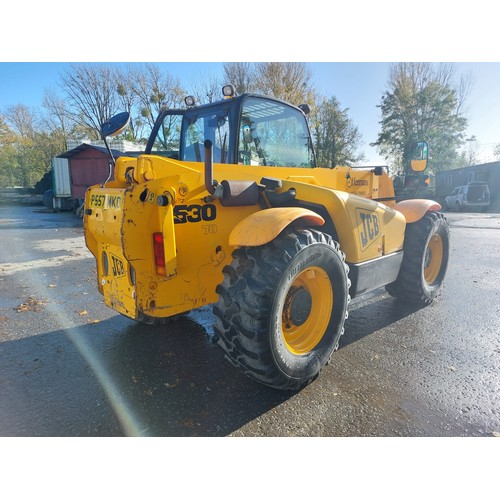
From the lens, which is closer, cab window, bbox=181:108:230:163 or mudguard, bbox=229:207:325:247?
mudguard, bbox=229:207:325:247

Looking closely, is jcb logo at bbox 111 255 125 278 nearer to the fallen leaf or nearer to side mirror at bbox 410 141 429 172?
the fallen leaf

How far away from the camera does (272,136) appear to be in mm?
3723

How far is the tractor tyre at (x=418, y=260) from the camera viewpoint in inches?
172

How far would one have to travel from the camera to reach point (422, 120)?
34.7 meters

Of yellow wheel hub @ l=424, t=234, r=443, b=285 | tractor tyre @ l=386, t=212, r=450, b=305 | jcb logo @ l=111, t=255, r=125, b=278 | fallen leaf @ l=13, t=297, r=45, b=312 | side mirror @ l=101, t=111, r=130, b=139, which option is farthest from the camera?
yellow wheel hub @ l=424, t=234, r=443, b=285

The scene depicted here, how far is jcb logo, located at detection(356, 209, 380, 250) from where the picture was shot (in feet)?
11.0

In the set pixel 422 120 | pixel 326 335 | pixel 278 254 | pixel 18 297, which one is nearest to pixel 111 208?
pixel 278 254

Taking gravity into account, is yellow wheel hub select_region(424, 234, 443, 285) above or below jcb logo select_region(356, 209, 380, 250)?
below

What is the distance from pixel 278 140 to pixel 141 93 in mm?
35223

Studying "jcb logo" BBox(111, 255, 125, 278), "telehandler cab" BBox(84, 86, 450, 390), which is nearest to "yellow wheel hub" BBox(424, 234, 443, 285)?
"telehandler cab" BBox(84, 86, 450, 390)

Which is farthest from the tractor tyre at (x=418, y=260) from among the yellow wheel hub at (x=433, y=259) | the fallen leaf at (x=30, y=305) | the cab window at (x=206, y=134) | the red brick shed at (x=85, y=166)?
the red brick shed at (x=85, y=166)

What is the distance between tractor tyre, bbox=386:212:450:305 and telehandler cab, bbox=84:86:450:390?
387 millimetres

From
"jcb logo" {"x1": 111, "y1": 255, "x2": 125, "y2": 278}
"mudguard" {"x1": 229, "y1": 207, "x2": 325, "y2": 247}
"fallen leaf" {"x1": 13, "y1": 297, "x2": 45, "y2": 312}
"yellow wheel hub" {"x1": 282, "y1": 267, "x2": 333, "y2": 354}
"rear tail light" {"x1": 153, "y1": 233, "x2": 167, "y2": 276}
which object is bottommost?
"fallen leaf" {"x1": 13, "y1": 297, "x2": 45, "y2": 312}

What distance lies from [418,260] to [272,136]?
7.91 ft
